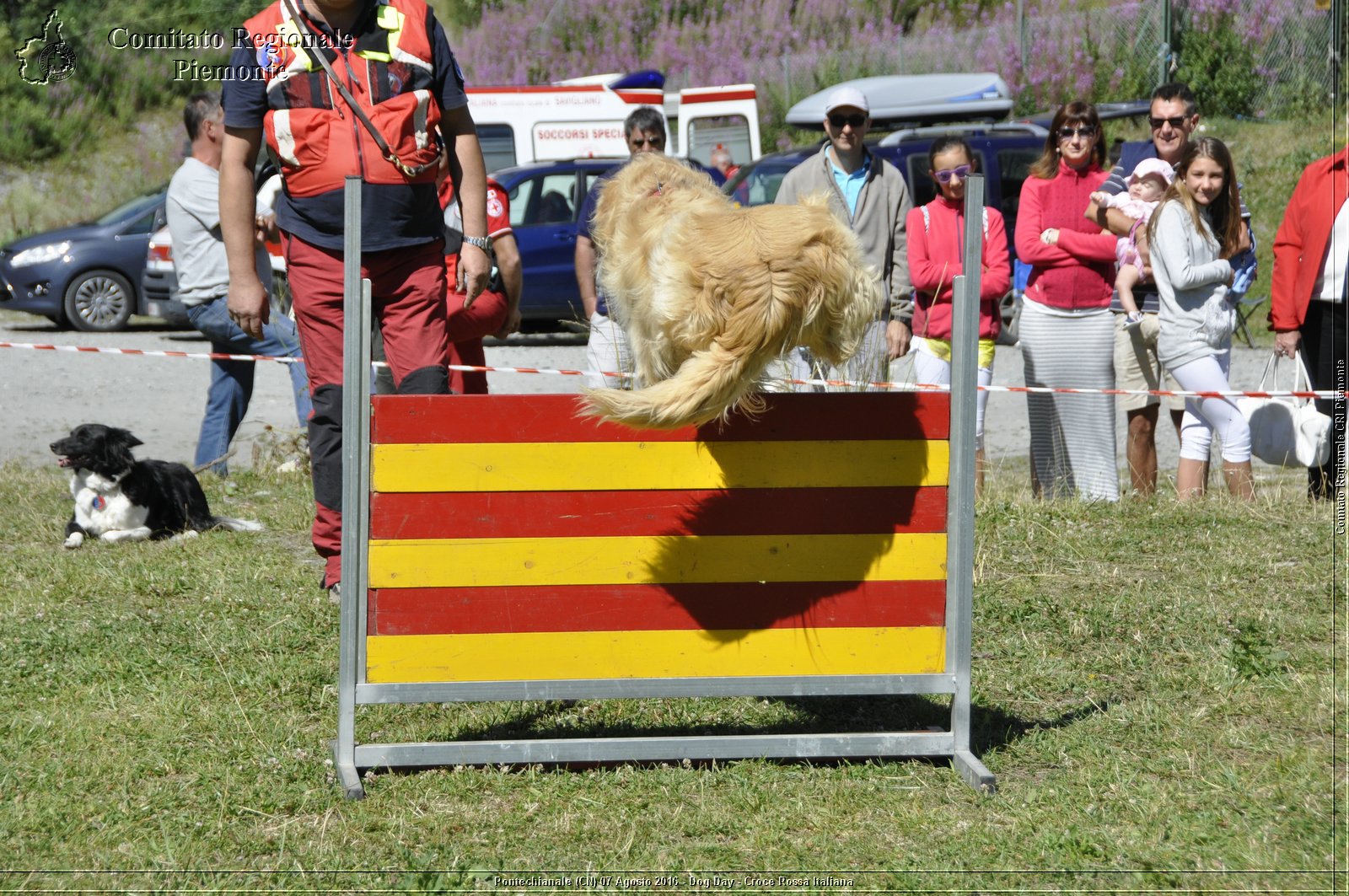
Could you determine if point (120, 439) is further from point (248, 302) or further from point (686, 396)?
point (686, 396)

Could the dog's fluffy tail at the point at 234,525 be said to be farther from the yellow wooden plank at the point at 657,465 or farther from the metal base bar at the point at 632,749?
the yellow wooden plank at the point at 657,465

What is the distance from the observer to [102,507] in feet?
21.9

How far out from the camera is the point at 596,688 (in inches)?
Result: 144

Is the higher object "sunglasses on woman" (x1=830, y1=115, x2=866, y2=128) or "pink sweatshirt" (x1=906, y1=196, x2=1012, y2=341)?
"sunglasses on woman" (x1=830, y1=115, x2=866, y2=128)

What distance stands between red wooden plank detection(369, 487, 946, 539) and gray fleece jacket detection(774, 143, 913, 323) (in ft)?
10.2

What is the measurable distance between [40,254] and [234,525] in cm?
Result: 1075

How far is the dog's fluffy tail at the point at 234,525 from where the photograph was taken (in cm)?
686

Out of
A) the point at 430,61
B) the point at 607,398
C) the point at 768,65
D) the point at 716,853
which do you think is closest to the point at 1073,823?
the point at 716,853

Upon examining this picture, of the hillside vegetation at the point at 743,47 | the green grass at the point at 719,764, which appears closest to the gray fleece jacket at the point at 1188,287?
the green grass at the point at 719,764

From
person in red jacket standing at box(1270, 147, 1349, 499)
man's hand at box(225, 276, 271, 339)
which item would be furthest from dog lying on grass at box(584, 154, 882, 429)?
person in red jacket standing at box(1270, 147, 1349, 499)

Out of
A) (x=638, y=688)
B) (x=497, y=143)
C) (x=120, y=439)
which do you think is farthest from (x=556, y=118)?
(x=638, y=688)

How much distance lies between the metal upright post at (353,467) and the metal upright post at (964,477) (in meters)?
1.60

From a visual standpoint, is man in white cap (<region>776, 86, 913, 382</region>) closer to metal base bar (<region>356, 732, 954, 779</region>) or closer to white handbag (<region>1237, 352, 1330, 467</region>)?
white handbag (<region>1237, 352, 1330, 467</region>)

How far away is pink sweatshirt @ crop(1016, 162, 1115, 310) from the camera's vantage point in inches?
273
